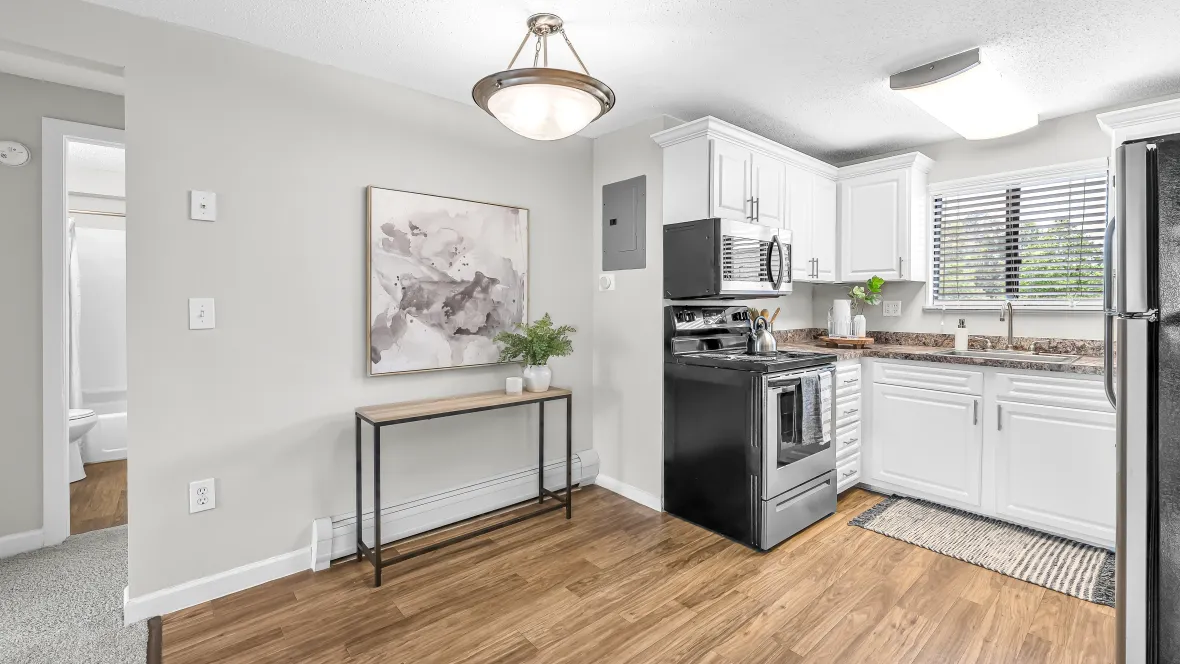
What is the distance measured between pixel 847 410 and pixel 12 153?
14.6 feet

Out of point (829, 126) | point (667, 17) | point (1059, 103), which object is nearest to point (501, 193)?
point (667, 17)

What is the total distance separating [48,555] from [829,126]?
15.6ft

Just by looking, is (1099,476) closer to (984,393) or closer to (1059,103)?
(984,393)

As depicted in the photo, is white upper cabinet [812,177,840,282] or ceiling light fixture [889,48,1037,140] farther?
A: white upper cabinet [812,177,840,282]

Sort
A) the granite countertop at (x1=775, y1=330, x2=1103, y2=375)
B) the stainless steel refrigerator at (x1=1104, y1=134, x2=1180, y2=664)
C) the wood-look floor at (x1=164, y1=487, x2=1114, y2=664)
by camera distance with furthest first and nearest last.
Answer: the granite countertop at (x1=775, y1=330, x2=1103, y2=375) < the wood-look floor at (x1=164, y1=487, x2=1114, y2=664) < the stainless steel refrigerator at (x1=1104, y1=134, x2=1180, y2=664)

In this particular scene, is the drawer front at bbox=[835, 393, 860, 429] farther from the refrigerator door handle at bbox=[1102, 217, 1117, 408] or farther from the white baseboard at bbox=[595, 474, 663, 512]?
the refrigerator door handle at bbox=[1102, 217, 1117, 408]

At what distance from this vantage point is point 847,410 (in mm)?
3391

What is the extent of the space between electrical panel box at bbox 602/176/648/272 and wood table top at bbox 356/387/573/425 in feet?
3.06

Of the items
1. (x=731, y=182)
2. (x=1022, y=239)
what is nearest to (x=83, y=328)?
(x=731, y=182)

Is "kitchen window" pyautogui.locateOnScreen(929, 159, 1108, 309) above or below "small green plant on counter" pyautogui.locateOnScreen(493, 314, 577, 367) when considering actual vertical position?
above

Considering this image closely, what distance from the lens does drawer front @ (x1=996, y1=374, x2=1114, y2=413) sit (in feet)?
8.73

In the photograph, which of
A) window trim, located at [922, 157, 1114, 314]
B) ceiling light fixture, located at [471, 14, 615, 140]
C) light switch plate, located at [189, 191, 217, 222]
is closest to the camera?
ceiling light fixture, located at [471, 14, 615, 140]

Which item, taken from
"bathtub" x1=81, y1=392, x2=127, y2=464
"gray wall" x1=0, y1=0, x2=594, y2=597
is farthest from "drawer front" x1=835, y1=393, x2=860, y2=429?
"bathtub" x1=81, y1=392, x2=127, y2=464

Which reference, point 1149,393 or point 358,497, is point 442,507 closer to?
point 358,497
